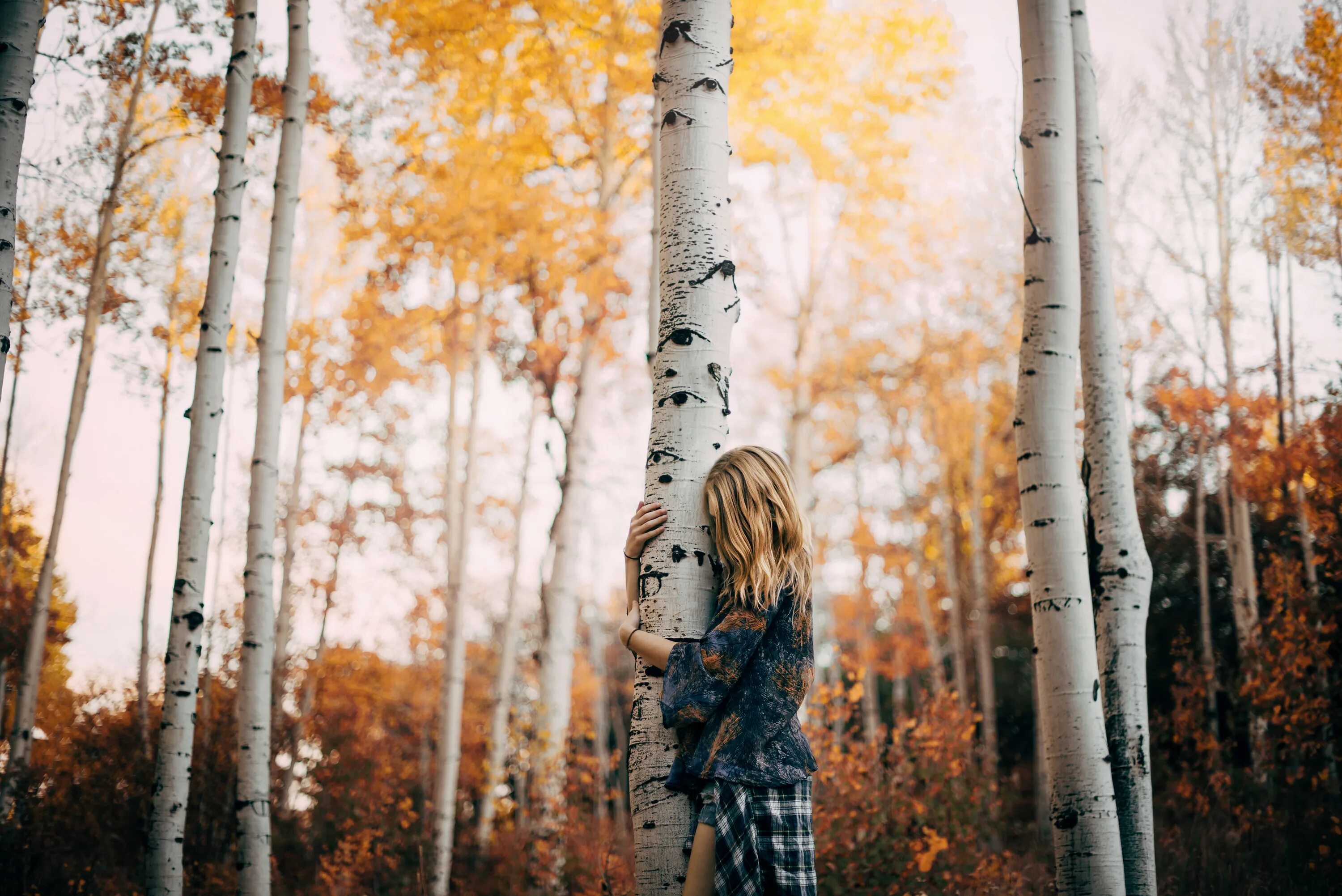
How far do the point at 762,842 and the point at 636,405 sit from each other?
36.2 ft

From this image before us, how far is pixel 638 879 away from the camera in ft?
6.58

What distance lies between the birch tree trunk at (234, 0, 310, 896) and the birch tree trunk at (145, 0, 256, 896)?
239 mm

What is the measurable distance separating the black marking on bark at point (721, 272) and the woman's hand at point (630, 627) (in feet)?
3.19

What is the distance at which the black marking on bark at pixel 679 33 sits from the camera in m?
2.45

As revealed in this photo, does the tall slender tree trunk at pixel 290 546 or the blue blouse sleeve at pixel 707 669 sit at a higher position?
the tall slender tree trunk at pixel 290 546

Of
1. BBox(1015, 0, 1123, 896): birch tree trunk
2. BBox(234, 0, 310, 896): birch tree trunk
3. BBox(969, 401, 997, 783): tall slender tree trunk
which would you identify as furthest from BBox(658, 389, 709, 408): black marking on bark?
BBox(969, 401, 997, 783): tall slender tree trunk

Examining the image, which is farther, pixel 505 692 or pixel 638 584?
pixel 505 692

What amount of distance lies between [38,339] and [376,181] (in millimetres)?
4165

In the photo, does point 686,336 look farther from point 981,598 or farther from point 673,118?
point 981,598

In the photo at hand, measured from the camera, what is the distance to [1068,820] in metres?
2.74

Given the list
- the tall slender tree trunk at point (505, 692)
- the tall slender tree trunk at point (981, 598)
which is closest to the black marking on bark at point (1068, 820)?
the tall slender tree trunk at point (505, 692)

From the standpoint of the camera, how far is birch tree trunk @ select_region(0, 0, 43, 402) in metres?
3.00

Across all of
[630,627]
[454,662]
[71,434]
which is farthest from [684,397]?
[71,434]

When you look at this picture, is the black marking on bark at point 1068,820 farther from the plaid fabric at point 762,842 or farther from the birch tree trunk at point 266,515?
the birch tree trunk at point 266,515
